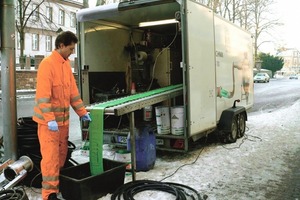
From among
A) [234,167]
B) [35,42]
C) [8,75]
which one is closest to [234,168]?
[234,167]

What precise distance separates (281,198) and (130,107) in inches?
90.3

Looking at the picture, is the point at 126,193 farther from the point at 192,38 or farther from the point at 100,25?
the point at 100,25

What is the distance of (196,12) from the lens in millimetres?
5707

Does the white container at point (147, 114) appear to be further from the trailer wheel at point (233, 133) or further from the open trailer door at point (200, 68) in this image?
the trailer wheel at point (233, 133)

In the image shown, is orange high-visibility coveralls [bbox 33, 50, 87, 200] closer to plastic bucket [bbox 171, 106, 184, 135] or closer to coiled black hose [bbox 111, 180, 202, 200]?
coiled black hose [bbox 111, 180, 202, 200]

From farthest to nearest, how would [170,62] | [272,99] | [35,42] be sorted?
1. [35,42]
2. [272,99]
3. [170,62]

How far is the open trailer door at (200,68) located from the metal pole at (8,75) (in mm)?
2656

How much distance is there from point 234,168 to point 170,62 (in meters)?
3.20

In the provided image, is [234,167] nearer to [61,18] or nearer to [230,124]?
[230,124]

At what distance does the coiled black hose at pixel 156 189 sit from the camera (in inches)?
161

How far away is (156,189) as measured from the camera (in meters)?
4.39

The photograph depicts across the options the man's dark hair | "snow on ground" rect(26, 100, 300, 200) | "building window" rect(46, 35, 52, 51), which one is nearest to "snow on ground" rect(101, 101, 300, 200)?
"snow on ground" rect(26, 100, 300, 200)

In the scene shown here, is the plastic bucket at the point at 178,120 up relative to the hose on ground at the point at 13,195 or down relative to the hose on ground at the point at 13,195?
up

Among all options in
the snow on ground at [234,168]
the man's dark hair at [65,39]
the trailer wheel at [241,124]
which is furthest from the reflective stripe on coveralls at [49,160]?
the trailer wheel at [241,124]
